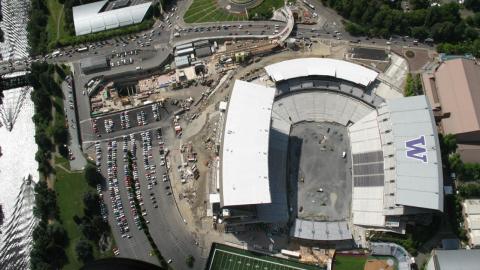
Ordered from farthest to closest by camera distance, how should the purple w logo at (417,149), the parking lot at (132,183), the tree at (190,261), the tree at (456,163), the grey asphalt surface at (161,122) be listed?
the tree at (456,163), the parking lot at (132,183), the grey asphalt surface at (161,122), the tree at (190,261), the purple w logo at (417,149)

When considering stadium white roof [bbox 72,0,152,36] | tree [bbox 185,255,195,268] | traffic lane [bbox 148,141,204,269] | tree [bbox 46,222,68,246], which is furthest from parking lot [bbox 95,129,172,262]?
stadium white roof [bbox 72,0,152,36]

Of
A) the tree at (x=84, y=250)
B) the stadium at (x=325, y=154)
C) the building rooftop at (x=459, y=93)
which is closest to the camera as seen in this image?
the stadium at (x=325, y=154)

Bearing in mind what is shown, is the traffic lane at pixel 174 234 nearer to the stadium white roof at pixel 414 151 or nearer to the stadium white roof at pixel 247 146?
the stadium white roof at pixel 247 146

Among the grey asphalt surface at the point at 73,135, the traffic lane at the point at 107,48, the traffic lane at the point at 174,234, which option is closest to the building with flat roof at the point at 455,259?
the traffic lane at the point at 174,234

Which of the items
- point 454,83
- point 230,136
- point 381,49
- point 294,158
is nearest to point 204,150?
point 230,136

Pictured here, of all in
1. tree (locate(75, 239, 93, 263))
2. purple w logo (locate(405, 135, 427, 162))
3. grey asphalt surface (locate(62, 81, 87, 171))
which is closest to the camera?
purple w logo (locate(405, 135, 427, 162))

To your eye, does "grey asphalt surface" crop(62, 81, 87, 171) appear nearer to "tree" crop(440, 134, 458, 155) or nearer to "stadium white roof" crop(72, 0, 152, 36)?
"stadium white roof" crop(72, 0, 152, 36)

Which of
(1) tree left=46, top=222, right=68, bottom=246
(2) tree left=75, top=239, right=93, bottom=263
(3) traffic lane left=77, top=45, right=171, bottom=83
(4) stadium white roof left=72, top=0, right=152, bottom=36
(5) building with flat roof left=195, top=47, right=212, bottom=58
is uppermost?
(4) stadium white roof left=72, top=0, right=152, bottom=36

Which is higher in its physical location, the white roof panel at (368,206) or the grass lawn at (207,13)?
the grass lawn at (207,13)
